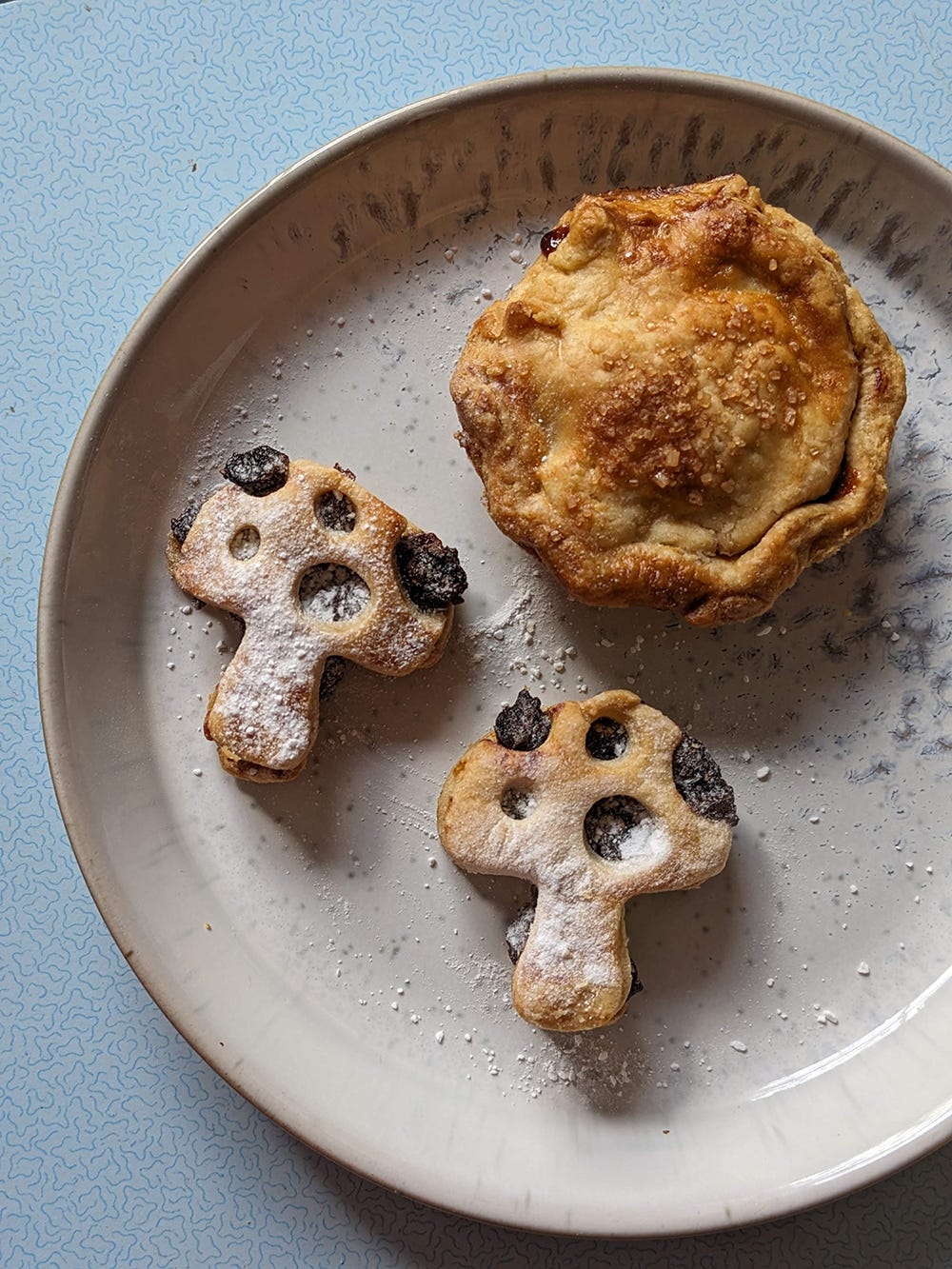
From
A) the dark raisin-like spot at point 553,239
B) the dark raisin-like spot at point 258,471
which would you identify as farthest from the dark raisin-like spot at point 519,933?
the dark raisin-like spot at point 553,239

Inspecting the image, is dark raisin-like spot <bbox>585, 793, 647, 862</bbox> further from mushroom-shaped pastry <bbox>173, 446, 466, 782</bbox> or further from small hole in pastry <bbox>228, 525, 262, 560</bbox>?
small hole in pastry <bbox>228, 525, 262, 560</bbox>

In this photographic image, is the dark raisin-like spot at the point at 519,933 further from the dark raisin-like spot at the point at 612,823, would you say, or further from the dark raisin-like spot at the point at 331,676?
the dark raisin-like spot at the point at 331,676

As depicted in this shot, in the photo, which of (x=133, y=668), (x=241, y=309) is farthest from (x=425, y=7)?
(x=133, y=668)

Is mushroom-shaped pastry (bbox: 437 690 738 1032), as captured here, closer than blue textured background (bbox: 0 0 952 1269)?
Yes

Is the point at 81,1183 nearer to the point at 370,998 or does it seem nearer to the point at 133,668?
the point at 370,998

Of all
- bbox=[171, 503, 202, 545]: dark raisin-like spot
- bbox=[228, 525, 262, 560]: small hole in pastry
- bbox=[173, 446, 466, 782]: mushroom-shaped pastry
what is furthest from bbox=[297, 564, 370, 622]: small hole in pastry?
bbox=[171, 503, 202, 545]: dark raisin-like spot

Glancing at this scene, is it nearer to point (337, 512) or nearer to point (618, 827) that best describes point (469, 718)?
point (618, 827)

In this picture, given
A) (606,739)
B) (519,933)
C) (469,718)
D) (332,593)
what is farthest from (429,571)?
(519,933)
